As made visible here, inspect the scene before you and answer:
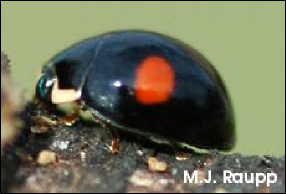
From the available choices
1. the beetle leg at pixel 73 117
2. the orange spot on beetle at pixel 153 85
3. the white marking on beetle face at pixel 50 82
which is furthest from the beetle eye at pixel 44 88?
the orange spot on beetle at pixel 153 85

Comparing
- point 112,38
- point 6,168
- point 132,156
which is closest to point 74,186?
point 6,168

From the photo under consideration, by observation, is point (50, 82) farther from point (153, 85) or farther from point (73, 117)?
point (153, 85)

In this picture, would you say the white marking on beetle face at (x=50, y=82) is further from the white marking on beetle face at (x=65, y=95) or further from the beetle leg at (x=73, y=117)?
the beetle leg at (x=73, y=117)

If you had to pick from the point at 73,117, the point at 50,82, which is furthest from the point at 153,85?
the point at 50,82

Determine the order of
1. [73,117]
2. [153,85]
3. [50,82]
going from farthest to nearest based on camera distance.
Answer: [50,82] → [73,117] → [153,85]

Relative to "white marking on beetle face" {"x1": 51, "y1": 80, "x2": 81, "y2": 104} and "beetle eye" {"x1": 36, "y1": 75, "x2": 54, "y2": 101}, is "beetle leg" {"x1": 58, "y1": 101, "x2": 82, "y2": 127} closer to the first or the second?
"white marking on beetle face" {"x1": 51, "y1": 80, "x2": 81, "y2": 104}

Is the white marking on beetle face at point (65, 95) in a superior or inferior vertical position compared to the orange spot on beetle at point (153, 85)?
inferior
